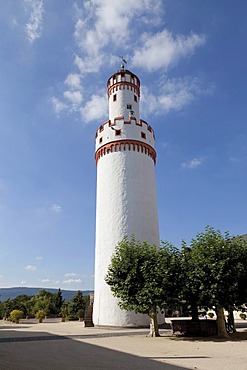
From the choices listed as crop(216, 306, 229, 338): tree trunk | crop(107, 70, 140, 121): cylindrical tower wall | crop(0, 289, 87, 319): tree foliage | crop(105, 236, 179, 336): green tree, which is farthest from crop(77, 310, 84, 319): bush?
crop(107, 70, 140, 121): cylindrical tower wall

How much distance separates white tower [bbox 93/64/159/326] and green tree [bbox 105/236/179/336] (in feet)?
20.2

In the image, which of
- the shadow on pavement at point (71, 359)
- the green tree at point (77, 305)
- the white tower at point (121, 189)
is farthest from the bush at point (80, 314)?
the shadow on pavement at point (71, 359)

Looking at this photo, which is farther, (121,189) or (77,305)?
(77,305)

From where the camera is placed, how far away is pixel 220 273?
18.1 m

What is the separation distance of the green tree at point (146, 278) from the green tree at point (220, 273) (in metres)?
1.53

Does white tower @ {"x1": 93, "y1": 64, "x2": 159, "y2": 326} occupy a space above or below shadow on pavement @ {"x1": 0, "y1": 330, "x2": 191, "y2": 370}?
above

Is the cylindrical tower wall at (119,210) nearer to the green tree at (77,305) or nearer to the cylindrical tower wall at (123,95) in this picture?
the cylindrical tower wall at (123,95)

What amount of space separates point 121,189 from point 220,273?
1296 cm

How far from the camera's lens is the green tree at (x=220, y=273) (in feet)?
Answer: 59.3

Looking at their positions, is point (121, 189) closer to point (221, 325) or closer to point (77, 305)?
point (221, 325)

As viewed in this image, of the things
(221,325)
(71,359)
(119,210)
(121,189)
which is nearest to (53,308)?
(119,210)

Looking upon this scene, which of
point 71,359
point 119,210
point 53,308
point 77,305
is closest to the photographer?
point 71,359

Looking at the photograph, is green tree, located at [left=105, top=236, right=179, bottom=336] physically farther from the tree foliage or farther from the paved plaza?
the tree foliage

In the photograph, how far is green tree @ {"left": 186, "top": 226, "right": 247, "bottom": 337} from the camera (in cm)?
1806
